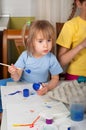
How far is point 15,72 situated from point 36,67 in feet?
0.43

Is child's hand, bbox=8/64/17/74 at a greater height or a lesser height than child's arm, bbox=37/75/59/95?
greater

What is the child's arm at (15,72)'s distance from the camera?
57.7 inches

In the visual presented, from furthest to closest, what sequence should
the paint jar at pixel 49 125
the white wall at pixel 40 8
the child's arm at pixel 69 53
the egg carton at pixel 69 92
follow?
the white wall at pixel 40 8
the child's arm at pixel 69 53
the egg carton at pixel 69 92
the paint jar at pixel 49 125

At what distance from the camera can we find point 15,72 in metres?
1.50

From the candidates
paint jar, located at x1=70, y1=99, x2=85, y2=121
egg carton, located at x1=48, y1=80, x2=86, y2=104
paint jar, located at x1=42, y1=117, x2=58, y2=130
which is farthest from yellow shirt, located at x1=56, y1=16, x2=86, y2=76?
paint jar, located at x1=42, y1=117, x2=58, y2=130

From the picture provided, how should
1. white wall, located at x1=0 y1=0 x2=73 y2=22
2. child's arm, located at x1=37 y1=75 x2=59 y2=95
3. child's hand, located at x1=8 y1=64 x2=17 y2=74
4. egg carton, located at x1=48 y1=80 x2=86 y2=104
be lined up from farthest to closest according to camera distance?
white wall, located at x1=0 y1=0 x2=73 y2=22 → child's hand, located at x1=8 y1=64 x2=17 y2=74 → child's arm, located at x1=37 y1=75 x2=59 y2=95 → egg carton, located at x1=48 y1=80 x2=86 y2=104

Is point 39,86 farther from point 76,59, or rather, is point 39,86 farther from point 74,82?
point 76,59

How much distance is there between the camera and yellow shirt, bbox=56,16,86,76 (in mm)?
1747

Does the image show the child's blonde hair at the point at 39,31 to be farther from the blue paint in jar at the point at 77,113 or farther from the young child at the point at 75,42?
the blue paint in jar at the point at 77,113

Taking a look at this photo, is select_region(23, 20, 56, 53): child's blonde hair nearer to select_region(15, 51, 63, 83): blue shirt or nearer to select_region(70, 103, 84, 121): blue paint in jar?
select_region(15, 51, 63, 83): blue shirt

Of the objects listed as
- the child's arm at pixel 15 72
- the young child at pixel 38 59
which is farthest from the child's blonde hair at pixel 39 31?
the child's arm at pixel 15 72

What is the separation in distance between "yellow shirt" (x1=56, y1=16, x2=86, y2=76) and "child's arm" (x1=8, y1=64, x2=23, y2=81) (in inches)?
14.3

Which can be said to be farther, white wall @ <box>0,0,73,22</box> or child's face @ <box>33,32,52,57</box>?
white wall @ <box>0,0,73,22</box>

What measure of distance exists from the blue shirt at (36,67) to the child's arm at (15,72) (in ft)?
0.10
